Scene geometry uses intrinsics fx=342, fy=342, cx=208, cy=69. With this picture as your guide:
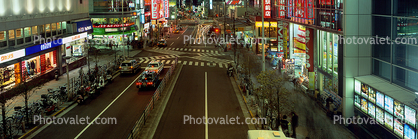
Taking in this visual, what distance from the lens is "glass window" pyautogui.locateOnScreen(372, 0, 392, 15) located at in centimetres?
1806

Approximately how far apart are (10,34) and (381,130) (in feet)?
92.2

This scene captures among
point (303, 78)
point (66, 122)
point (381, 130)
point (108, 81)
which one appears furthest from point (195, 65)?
point (381, 130)

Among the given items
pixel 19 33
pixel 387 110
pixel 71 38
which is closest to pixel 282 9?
pixel 387 110

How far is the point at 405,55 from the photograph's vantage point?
55.4ft

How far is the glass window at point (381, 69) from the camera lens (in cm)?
1882

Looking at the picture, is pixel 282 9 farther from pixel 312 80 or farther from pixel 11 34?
pixel 11 34

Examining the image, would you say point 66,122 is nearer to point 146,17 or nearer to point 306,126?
point 306,126

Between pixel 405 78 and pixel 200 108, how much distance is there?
12.6 m

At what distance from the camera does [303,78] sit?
30.6 meters

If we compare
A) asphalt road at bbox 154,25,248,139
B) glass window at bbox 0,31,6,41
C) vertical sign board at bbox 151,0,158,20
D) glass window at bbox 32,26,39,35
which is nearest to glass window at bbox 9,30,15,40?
glass window at bbox 0,31,6,41

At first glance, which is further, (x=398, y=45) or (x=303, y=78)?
(x=303, y=78)

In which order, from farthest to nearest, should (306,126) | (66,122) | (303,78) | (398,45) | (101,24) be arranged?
(101,24), (303,78), (66,122), (306,126), (398,45)

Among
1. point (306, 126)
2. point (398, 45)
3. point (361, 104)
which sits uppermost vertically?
point (398, 45)

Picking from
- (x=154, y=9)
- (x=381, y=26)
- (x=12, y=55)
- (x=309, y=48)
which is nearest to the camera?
(x=381, y=26)
